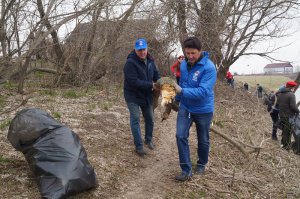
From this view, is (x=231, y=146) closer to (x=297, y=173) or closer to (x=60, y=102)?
(x=297, y=173)

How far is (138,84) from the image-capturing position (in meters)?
5.11

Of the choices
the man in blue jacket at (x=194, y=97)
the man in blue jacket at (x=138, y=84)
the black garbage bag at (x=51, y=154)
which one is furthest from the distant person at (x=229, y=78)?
the black garbage bag at (x=51, y=154)

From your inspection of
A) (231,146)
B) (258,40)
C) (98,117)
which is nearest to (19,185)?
(98,117)

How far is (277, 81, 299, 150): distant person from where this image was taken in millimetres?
9086

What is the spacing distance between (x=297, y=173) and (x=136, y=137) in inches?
123

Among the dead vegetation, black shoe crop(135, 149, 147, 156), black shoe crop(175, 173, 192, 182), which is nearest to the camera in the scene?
the dead vegetation

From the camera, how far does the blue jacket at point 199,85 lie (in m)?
4.21

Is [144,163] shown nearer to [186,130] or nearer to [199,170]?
[199,170]

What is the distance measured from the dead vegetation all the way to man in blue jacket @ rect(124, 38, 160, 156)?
0.55 m

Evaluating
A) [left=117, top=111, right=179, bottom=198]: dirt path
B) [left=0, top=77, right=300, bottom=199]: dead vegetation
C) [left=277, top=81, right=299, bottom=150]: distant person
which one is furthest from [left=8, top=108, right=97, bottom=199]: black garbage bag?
[left=277, top=81, right=299, bottom=150]: distant person

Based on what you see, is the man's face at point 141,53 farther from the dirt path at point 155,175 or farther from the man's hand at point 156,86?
the dirt path at point 155,175

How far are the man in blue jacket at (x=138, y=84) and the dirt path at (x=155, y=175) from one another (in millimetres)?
323

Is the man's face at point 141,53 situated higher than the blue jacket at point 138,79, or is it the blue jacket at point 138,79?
the man's face at point 141,53

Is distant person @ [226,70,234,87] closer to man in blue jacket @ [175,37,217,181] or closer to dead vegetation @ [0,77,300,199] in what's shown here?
dead vegetation @ [0,77,300,199]
